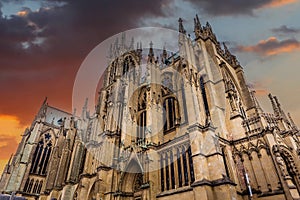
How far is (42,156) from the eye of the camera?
1713 inches

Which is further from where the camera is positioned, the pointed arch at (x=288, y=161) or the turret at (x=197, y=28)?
the turret at (x=197, y=28)

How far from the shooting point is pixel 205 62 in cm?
2208

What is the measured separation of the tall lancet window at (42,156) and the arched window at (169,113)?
106 feet

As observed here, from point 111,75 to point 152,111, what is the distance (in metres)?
16.6

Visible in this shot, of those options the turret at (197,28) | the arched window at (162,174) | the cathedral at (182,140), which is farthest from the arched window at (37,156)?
the turret at (197,28)

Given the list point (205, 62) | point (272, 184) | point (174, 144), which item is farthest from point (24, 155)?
point (272, 184)

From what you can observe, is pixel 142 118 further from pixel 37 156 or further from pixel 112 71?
pixel 37 156

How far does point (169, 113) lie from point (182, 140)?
603 centimetres

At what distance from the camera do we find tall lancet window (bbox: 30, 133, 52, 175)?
4134 cm

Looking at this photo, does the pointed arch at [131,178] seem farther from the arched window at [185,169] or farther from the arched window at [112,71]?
the arched window at [112,71]

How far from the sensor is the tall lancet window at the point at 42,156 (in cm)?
4134

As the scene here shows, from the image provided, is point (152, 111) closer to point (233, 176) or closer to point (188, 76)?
point (188, 76)

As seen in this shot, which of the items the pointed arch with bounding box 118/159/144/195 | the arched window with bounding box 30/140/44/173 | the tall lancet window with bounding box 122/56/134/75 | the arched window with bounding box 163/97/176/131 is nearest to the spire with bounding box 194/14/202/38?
the arched window with bounding box 163/97/176/131

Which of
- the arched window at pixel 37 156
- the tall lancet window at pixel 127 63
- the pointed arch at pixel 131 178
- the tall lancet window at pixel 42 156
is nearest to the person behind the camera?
the pointed arch at pixel 131 178
